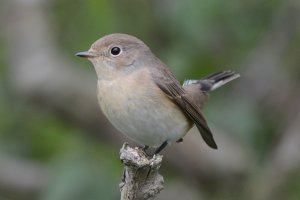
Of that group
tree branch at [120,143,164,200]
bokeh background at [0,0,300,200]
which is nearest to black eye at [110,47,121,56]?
bokeh background at [0,0,300,200]

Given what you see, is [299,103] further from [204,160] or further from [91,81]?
[91,81]

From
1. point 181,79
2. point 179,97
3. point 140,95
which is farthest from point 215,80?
point 140,95

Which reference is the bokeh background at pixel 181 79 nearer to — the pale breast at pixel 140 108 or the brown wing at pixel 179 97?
the brown wing at pixel 179 97

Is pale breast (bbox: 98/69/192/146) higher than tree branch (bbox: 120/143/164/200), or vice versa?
pale breast (bbox: 98/69/192/146)

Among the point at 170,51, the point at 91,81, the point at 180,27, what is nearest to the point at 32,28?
the point at 91,81

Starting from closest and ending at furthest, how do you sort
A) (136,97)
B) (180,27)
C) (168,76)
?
(136,97) < (168,76) < (180,27)

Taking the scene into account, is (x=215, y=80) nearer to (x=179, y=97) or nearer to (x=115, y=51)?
(x=179, y=97)

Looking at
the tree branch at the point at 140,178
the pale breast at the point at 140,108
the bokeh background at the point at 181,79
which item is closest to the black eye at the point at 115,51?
the pale breast at the point at 140,108

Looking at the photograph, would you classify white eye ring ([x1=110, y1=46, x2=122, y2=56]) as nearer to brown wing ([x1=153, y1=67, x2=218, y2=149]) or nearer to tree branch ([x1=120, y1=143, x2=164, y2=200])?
brown wing ([x1=153, y1=67, x2=218, y2=149])
